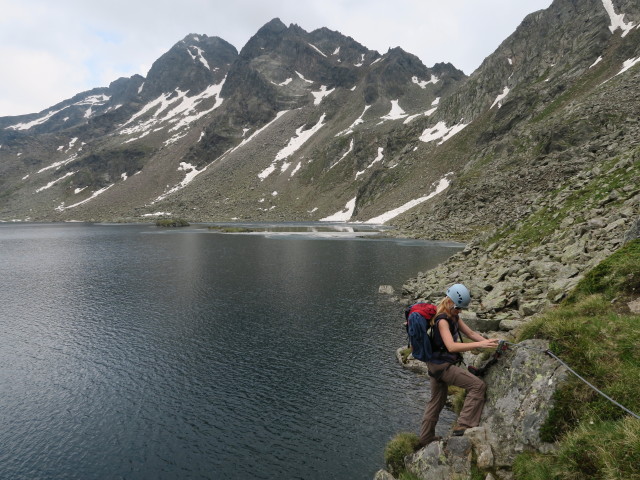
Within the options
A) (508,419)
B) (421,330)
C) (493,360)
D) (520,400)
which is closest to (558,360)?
(520,400)

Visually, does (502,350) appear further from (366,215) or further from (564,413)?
(366,215)

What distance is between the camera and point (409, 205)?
140 m

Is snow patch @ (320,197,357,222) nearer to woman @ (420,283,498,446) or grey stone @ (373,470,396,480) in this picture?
grey stone @ (373,470,396,480)

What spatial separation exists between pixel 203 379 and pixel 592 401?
20483 millimetres

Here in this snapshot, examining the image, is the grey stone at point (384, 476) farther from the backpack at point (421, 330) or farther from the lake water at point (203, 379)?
the backpack at point (421, 330)

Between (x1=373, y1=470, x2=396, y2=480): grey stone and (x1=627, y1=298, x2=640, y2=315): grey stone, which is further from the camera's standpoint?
(x1=373, y1=470, x2=396, y2=480): grey stone

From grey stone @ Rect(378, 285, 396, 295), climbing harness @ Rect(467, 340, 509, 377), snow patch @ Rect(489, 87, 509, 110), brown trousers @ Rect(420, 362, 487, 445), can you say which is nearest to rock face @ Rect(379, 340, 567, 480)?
climbing harness @ Rect(467, 340, 509, 377)

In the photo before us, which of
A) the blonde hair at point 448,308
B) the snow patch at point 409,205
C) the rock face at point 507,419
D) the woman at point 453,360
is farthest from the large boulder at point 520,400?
the snow patch at point 409,205

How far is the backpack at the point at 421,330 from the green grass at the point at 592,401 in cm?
315

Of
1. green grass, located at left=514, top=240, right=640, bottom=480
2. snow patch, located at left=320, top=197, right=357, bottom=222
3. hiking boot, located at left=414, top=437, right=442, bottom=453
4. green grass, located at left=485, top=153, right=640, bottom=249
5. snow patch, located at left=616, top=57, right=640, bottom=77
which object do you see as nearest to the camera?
green grass, located at left=514, top=240, right=640, bottom=480

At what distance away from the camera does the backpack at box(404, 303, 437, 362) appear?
10.7 meters

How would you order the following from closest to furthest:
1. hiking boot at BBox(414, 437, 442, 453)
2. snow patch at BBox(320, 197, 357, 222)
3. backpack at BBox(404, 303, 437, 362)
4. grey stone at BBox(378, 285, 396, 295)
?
backpack at BBox(404, 303, 437, 362) → hiking boot at BBox(414, 437, 442, 453) → grey stone at BBox(378, 285, 396, 295) → snow patch at BBox(320, 197, 357, 222)

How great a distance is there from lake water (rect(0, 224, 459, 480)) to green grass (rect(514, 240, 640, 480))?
826 centimetres

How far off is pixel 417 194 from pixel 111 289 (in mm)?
115863
